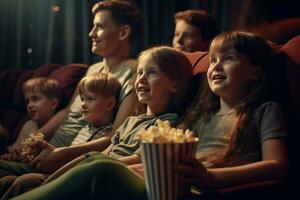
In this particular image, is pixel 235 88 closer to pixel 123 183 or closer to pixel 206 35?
pixel 123 183

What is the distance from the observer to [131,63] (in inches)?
95.3

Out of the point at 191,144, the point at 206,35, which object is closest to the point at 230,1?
the point at 206,35

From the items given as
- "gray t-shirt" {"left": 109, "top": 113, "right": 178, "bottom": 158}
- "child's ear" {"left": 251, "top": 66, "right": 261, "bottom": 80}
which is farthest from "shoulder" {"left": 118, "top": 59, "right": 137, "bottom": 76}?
"child's ear" {"left": 251, "top": 66, "right": 261, "bottom": 80}

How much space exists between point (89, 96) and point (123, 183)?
0.93 metres

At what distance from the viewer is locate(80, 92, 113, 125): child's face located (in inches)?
90.4

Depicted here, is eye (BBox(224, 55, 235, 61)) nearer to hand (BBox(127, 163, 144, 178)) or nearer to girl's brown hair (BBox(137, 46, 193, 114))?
girl's brown hair (BBox(137, 46, 193, 114))

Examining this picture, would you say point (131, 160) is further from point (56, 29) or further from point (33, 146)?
point (56, 29)

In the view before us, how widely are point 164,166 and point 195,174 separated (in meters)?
0.10

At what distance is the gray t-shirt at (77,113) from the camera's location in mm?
2314

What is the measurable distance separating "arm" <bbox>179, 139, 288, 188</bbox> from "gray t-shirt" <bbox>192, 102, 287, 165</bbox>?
4cm

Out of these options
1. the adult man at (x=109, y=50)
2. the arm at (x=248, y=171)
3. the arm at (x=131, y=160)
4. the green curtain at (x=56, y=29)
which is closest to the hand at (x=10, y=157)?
the adult man at (x=109, y=50)

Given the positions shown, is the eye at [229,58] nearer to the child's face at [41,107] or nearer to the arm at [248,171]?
the arm at [248,171]

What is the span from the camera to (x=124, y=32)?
2541mm

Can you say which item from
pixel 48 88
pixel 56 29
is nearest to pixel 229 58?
pixel 48 88
